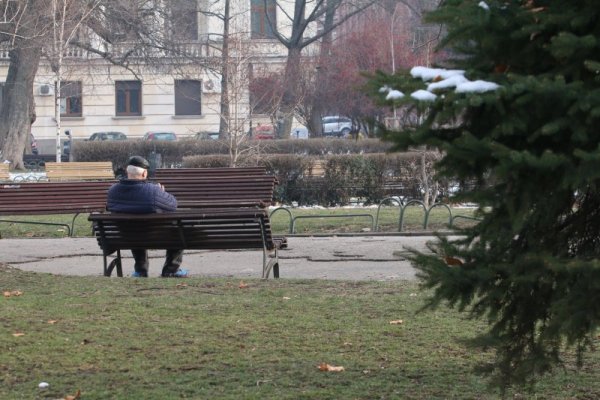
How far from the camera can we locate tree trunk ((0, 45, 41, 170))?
36625 millimetres

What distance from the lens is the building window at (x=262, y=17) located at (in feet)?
164

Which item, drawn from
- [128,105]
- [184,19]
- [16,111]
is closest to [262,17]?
[128,105]

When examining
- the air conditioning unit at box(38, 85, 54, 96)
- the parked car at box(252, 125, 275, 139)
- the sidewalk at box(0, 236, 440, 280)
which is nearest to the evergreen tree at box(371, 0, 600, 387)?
the sidewalk at box(0, 236, 440, 280)

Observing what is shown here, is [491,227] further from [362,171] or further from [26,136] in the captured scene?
[26,136]

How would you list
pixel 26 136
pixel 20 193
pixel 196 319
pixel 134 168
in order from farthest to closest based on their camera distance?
1. pixel 26 136
2. pixel 20 193
3. pixel 134 168
4. pixel 196 319

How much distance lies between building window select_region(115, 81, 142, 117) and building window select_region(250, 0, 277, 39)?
761cm

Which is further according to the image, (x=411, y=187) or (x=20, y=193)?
(x=411, y=187)

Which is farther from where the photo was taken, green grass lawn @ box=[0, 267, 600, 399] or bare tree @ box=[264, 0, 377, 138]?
bare tree @ box=[264, 0, 377, 138]

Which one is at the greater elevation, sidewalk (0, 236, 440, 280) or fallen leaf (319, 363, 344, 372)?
fallen leaf (319, 363, 344, 372)

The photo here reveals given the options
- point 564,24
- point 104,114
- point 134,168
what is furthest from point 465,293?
point 104,114

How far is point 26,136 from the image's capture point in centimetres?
3850

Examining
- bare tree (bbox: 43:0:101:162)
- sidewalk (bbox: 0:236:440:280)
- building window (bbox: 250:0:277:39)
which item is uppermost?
building window (bbox: 250:0:277:39)

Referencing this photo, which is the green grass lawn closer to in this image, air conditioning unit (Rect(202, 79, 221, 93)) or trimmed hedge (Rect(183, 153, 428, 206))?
trimmed hedge (Rect(183, 153, 428, 206))

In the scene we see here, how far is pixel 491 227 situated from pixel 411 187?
58.9 ft
